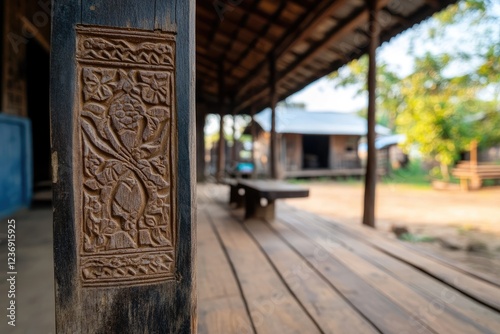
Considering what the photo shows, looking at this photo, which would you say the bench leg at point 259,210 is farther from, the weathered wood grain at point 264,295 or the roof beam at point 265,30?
the roof beam at point 265,30

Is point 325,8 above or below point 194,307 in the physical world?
above

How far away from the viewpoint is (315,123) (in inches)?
675

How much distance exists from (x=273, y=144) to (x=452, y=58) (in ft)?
22.7

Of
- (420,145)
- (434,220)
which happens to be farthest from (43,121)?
(420,145)

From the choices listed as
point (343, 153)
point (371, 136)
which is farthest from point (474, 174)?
point (371, 136)

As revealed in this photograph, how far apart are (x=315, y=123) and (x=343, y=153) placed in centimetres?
233

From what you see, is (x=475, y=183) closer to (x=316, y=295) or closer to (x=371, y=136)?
(x=371, y=136)

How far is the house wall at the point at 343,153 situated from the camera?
16.8 meters

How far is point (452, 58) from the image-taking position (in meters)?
9.37

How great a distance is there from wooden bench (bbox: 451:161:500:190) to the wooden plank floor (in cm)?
1117

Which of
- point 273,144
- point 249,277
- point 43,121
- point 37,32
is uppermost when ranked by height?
point 37,32

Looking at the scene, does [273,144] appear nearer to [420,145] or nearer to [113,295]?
[113,295]

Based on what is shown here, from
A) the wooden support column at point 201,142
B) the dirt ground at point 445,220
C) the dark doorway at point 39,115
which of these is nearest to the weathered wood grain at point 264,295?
the dirt ground at point 445,220

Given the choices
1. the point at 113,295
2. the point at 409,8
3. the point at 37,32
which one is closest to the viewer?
the point at 113,295
